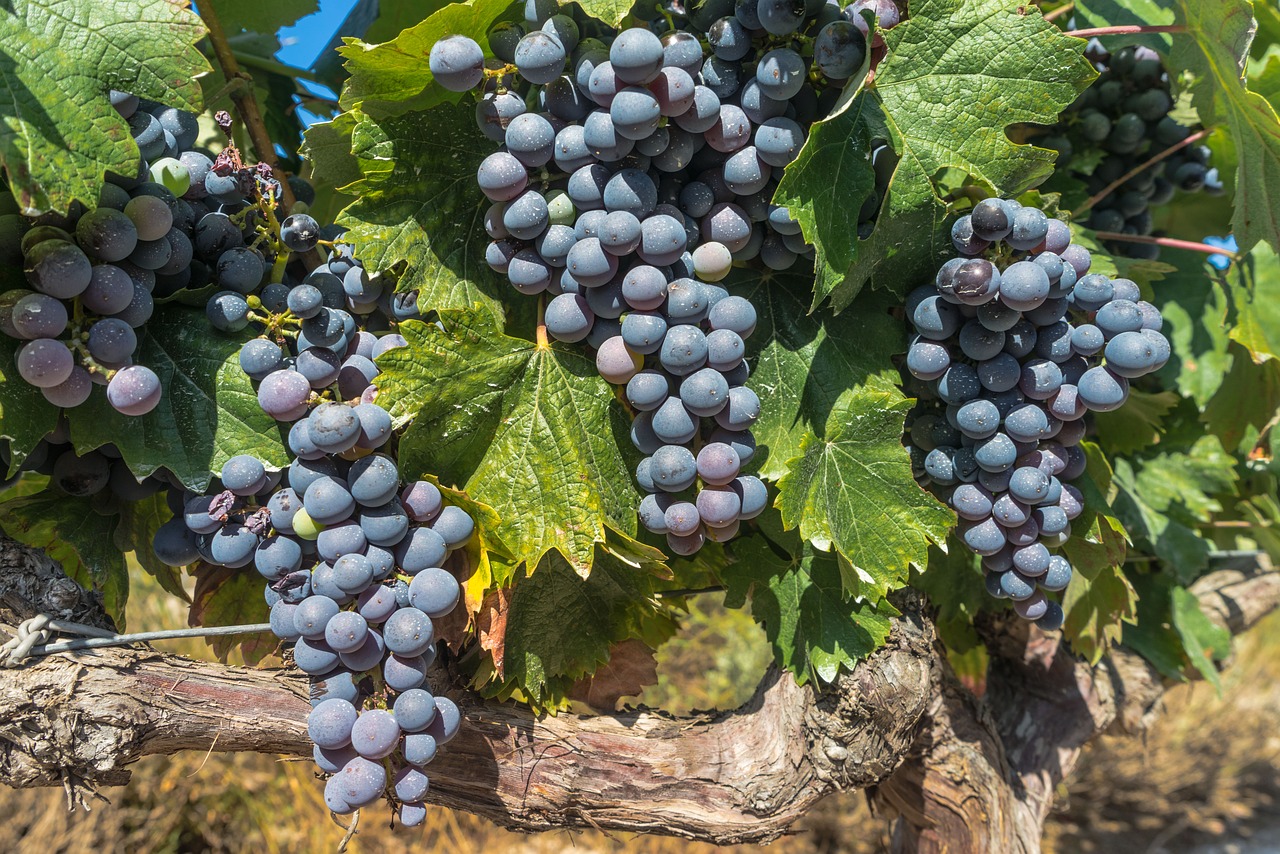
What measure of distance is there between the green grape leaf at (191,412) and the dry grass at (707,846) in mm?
2683

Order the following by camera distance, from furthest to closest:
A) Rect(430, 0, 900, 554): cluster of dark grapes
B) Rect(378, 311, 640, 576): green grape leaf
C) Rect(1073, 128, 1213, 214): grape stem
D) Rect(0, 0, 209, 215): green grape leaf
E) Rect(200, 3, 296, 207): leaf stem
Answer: Rect(1073, 128, 1213, 214): grape stem → Rect(200, 3, 296, 207): leaf stem → Rect(378, 311, 640, 576): green grape leaf → Rect(430, 0, 900, 554): cluster of dark grapes → Rect(0, 0, 209, 215): green grape leaf

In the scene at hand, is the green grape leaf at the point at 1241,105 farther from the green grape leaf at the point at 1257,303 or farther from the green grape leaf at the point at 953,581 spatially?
the green grape leaf at the point at 953,581

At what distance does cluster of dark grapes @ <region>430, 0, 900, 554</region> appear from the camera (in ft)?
2.89

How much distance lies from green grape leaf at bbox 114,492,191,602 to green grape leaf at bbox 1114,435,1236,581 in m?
1.54

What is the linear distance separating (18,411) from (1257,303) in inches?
71.0

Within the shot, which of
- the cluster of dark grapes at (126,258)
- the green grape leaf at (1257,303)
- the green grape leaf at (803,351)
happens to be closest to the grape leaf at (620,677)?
the green grape leaf at (803,351)

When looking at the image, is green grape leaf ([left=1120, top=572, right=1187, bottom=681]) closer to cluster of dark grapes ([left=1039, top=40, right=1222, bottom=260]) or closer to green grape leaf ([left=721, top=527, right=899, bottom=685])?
cluster of dark grapes ([left=1039, top=40, right=1222, bottom=260])

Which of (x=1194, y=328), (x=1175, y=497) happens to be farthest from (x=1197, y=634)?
(x=1194, y=328)

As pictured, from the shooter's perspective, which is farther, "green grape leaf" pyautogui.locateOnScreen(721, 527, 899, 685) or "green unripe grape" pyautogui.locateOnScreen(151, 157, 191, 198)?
"green grape leaf" pyautogui.locateOnScreen(721, 527, 899, 685)

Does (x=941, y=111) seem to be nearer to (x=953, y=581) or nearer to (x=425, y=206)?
(x=425, y=206)

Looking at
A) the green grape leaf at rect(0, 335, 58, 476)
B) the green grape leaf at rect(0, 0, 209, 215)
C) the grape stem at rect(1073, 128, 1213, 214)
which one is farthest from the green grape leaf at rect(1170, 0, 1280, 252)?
the green grape leaf at rect(0, 335, 58, 476)

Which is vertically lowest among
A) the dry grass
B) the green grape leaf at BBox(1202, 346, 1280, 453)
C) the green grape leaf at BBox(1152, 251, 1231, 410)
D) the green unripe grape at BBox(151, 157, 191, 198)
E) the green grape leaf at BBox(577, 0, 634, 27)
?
the dry grass

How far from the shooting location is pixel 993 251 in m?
0.96

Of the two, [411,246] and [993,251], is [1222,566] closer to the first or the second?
[993,251]
